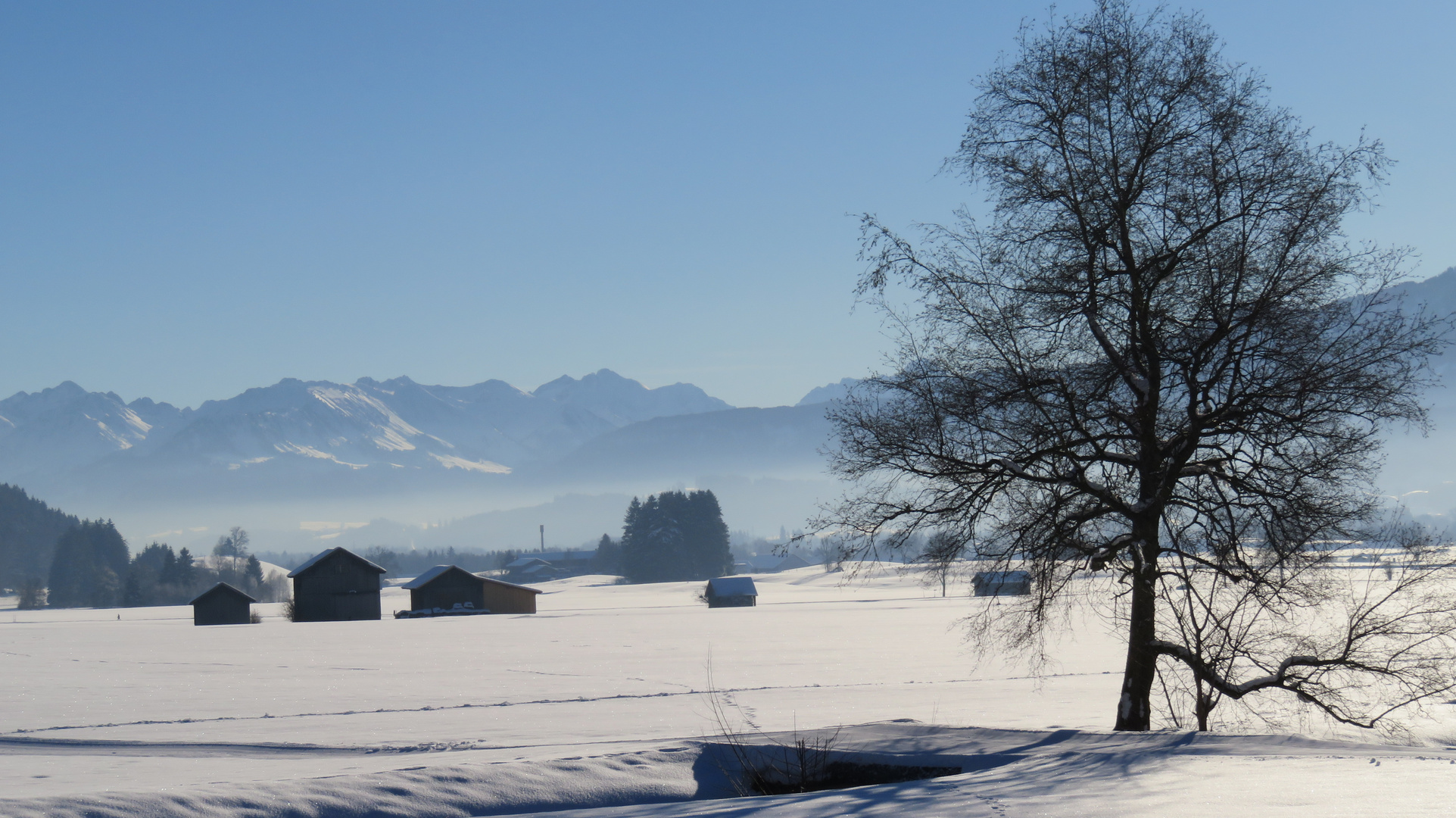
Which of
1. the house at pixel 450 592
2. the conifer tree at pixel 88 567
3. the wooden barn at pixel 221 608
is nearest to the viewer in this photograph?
the wooden barn at pixel 221 608

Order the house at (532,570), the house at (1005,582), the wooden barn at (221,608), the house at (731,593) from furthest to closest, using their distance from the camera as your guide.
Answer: the house at (532,570), the house at (731,593), the wooden barn at (221,608), the house at (1005,582)

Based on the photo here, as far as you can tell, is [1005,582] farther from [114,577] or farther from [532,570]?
A: [532,570]

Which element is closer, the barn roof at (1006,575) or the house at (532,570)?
the barn roof at (1006,575)

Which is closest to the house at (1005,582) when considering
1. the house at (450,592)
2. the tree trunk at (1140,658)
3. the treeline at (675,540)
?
the tree trunk at (1140,658)

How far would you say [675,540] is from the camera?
153 m

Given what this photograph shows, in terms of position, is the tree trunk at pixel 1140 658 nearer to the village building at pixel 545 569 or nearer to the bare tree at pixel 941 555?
the bare tree at pixel 941 555

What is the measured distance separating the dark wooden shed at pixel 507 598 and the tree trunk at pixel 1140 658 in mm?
60740

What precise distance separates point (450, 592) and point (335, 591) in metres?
8.70

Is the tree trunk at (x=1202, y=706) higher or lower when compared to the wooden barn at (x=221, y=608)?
lower

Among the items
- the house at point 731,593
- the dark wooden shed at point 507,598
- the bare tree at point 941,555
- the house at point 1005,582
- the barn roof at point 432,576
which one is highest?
the barn roof at point 432,576

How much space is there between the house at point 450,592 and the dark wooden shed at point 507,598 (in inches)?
22.9

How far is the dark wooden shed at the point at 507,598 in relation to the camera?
72625mm

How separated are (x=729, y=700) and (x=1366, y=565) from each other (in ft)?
40.8

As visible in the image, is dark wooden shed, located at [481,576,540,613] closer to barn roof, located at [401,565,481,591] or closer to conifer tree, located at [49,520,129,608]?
barn roof, located at [401,565,481,591]
